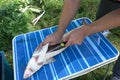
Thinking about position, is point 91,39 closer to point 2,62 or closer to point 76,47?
point 76,47

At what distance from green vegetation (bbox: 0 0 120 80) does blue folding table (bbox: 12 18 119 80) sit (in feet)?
2.57

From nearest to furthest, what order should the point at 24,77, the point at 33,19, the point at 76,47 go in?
the point at 24,77, the point at 76,47, the point at 33,19

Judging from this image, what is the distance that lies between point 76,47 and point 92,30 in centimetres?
29

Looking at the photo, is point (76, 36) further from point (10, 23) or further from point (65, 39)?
point (10, 23)

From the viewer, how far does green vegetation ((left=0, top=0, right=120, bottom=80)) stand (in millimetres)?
3193

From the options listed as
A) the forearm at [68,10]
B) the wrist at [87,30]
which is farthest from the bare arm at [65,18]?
the wrist at [87,30]

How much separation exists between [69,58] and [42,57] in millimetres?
247

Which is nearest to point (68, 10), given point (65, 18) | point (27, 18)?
point (65, 18)

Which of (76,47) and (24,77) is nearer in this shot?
(24,77)

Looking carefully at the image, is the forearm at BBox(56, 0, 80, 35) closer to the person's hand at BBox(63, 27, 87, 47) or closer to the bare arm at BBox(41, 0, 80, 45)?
the bare arm at BBox(41, 0, 80, 45)

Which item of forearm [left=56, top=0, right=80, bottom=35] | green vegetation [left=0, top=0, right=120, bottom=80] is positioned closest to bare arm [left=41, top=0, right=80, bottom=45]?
forearm [left=56, top=0, right=80, bottom=35]

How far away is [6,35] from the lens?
327 centimetres

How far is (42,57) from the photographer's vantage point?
2033mm

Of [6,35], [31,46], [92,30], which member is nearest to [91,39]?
[92,30]
